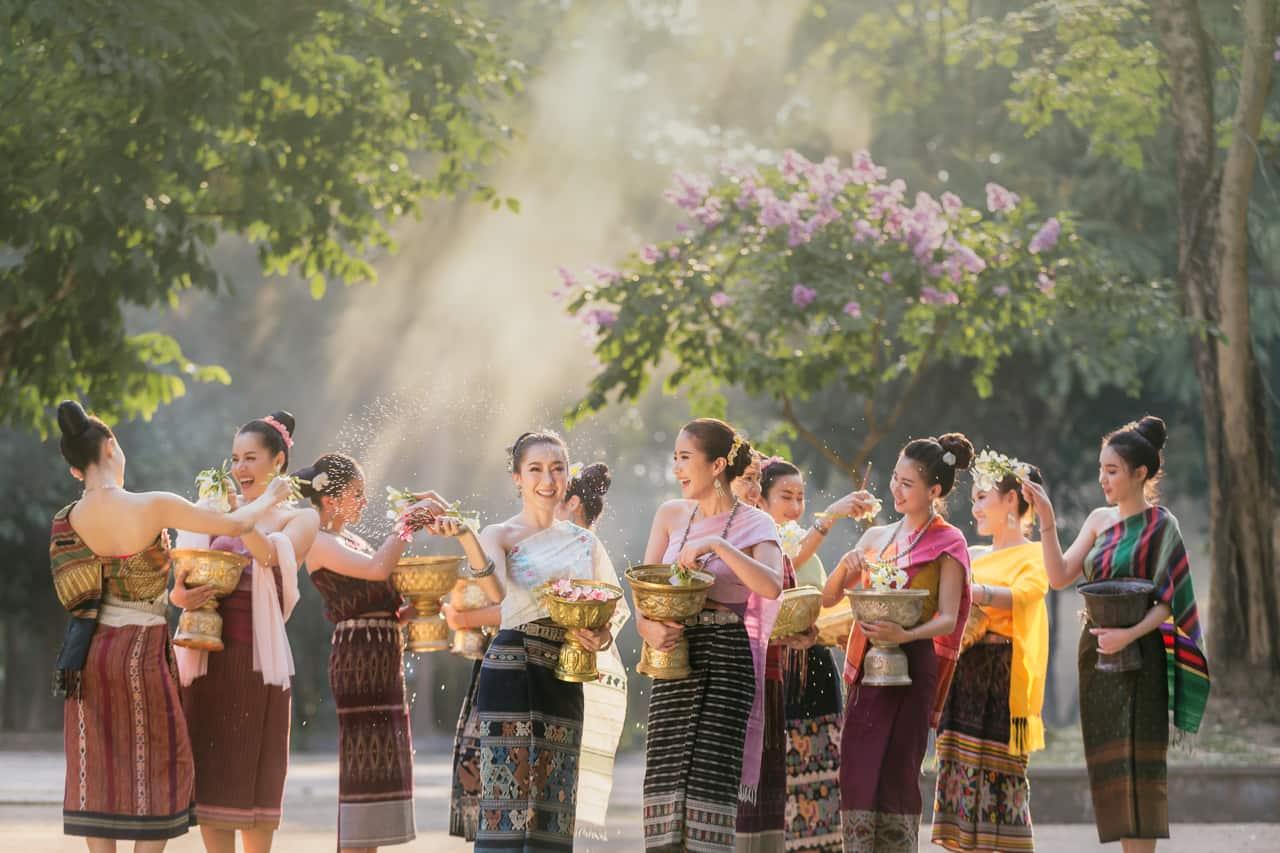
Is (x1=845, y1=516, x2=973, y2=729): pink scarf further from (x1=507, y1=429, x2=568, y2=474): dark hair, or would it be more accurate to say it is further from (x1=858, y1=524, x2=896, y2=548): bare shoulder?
(x1=507, y1=429, x2=568, y2=474): dark hair

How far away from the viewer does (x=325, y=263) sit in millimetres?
17922

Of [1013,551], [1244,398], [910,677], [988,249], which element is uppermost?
[988,249]

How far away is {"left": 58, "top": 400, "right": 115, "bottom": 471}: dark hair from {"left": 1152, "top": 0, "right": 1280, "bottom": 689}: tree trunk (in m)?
11.6

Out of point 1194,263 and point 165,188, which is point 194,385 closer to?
point 165,188

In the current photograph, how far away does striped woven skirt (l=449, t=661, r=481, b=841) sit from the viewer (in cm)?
884

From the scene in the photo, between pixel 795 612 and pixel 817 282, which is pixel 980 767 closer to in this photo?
pixel 795 612

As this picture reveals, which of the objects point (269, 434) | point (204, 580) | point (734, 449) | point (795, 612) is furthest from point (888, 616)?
point (204, 580)

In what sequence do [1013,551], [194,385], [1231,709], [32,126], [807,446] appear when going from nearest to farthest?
[1013,551], [32,126], [1231,709], [807,446], [194,385]

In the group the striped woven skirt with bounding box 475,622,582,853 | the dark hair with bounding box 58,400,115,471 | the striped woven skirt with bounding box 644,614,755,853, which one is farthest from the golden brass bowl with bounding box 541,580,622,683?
the dark hair with bounding box 58,400,115,471

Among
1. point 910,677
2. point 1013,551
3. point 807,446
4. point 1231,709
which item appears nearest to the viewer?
point 910,677

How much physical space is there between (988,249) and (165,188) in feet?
23.3

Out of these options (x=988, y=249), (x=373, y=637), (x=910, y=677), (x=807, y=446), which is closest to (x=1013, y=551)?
(x=910, y=677)

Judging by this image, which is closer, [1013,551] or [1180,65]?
[1013,551]

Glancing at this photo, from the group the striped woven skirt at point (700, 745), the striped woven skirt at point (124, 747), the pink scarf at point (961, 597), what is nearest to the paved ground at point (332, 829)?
the striped woven skirt at point (124, 747)
